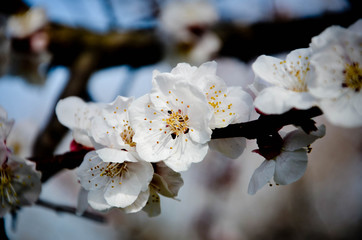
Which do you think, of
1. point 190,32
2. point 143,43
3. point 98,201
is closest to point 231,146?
point 98,201

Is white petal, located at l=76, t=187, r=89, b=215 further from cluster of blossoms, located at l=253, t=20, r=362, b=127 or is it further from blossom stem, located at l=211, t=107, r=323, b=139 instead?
cluster of blossoms, located at l=253, t=20, r=362, b=127

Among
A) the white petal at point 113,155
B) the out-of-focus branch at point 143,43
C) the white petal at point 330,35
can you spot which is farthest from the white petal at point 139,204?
the out-of-focus branch at point 143,43

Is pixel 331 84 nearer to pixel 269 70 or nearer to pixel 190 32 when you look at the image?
pixel 269 70

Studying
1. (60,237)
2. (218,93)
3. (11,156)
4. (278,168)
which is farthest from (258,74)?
(60,237)

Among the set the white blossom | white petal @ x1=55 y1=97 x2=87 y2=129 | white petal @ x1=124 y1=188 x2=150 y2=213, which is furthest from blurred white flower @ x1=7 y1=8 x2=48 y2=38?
white petal @ x1=124 y1=188 x2=150 y2=213

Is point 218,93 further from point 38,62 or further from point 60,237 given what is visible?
point 60,237
